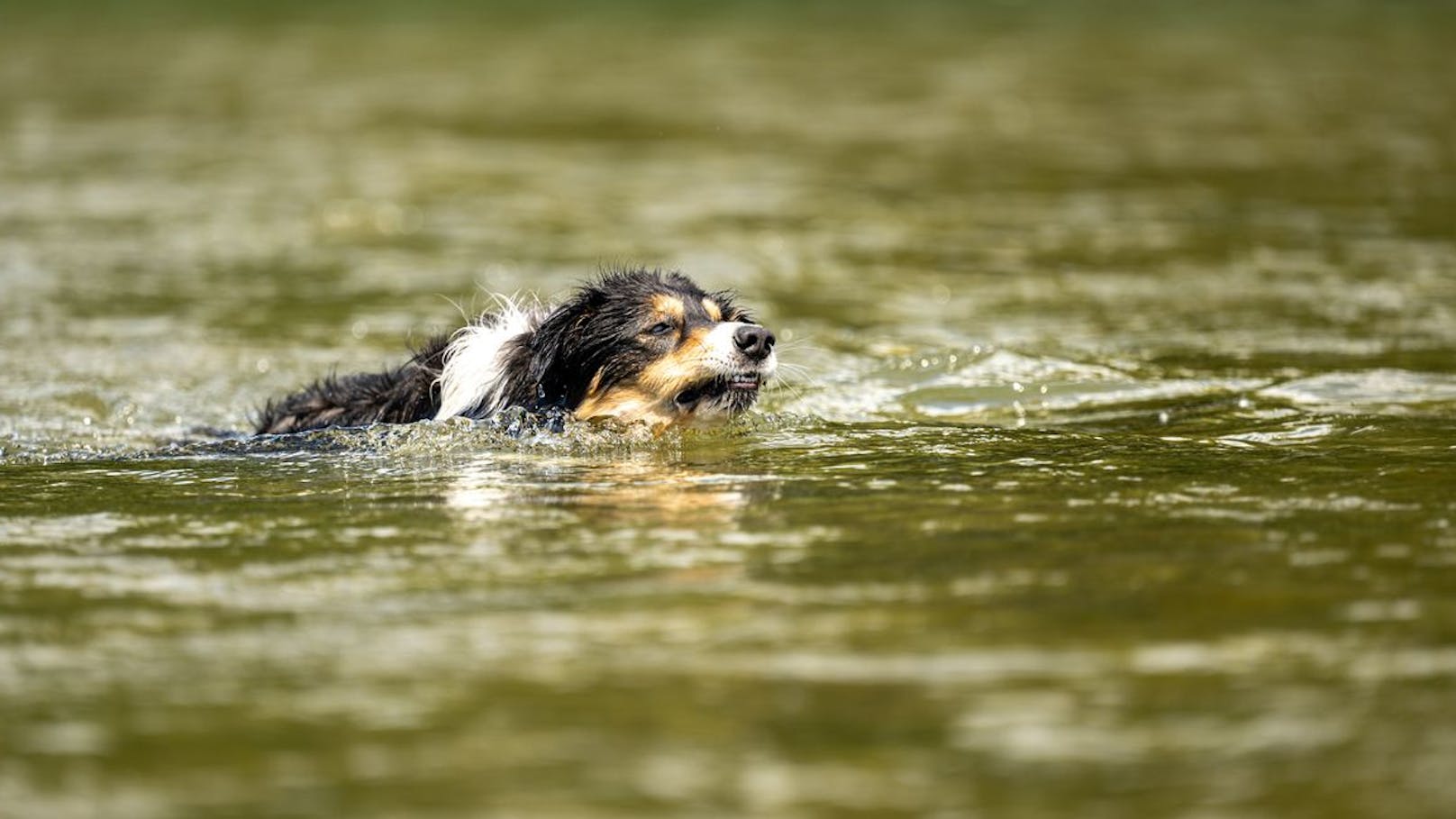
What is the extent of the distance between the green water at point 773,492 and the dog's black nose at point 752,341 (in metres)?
0.41

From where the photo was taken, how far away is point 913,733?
465 cm

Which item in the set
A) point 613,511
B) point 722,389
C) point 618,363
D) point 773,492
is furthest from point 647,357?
point 613,511

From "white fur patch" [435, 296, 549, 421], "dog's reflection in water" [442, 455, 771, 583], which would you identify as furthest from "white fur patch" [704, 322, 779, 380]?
"white fur patch" [435, 296, 549, 421]

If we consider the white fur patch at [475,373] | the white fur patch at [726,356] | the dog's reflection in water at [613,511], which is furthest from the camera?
the white fur patch at [475,373]

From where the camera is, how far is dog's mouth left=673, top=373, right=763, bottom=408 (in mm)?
8297

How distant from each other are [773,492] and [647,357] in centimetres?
120

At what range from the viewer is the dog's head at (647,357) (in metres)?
8.25

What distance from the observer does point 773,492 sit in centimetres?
732

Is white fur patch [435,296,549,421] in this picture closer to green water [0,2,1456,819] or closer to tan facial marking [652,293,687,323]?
green water [0,2,1456,819]

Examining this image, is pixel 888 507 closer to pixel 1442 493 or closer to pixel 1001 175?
pixel 1442 493

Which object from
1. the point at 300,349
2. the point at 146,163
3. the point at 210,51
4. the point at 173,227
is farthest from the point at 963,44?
the point at 300,349

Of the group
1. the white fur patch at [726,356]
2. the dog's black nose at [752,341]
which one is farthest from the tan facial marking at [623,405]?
the dog's black nose at [752,341]

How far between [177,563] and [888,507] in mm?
2424

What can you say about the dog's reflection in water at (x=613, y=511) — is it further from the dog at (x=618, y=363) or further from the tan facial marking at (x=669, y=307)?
the tan facial marking at (x=669, y=307)
